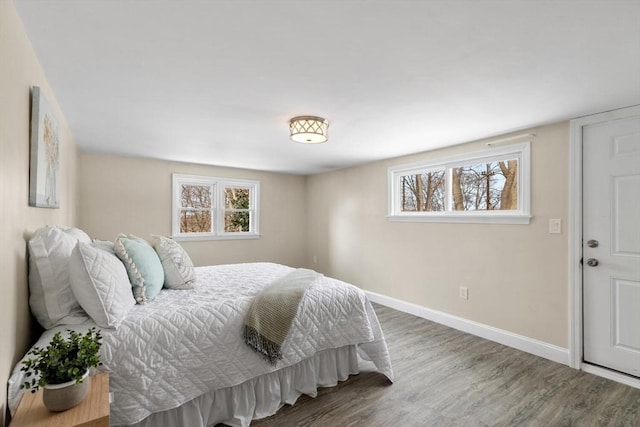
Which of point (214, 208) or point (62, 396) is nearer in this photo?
point (62, 396)

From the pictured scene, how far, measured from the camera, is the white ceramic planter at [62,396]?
1.10 m

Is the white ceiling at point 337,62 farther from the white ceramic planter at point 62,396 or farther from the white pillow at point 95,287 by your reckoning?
the white ceramic planter at point 62,396

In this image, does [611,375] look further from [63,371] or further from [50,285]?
[50,285]

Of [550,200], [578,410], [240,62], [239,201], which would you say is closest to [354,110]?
[240,62]

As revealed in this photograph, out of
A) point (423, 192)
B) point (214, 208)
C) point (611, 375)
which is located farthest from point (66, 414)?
point (214, 208)

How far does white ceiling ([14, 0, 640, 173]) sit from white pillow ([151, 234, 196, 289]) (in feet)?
3.59

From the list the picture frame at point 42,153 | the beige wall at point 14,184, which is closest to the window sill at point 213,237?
the picture frame at point 42,153

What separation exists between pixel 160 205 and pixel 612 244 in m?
5.12

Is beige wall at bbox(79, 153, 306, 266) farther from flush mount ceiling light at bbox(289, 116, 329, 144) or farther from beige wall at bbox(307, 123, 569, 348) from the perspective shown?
flush mount ceiling light at bbox(289, 116, 329, 144)

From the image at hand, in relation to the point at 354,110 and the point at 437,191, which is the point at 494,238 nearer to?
the point at 437,191

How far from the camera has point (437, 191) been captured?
3832mm

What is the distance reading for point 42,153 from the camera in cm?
168

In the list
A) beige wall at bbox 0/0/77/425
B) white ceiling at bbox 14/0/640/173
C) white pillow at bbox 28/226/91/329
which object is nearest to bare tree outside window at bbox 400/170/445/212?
white ceiling at bbox 14/0/640/173

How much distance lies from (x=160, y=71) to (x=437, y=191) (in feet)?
10.6
